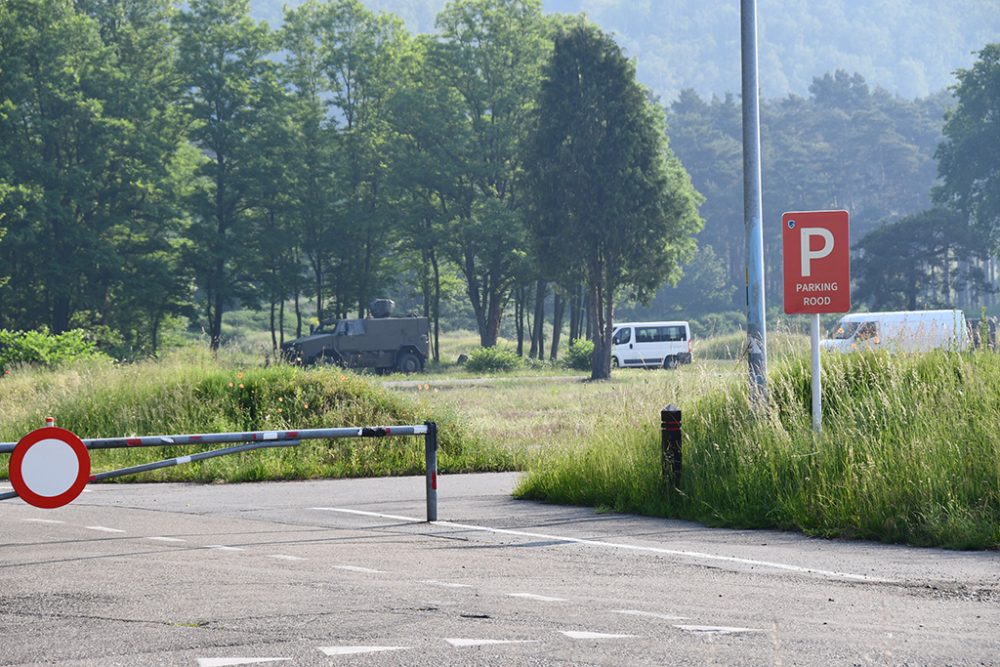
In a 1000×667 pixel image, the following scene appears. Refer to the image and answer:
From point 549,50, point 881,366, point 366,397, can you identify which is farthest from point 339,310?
point 881,366

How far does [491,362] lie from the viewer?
57250 mm

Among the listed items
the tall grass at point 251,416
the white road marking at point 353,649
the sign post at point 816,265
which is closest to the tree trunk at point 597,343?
the tall grass at point 251,416

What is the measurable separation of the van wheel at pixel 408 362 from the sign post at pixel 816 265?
42.2 metres

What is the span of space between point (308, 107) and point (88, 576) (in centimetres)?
6019

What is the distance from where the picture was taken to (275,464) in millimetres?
18297

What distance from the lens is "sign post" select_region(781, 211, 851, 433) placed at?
537 inches

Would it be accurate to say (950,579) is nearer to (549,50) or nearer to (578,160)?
(578,160)

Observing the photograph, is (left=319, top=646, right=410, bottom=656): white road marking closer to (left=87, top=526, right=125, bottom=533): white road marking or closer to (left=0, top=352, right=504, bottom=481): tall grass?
(left=87, top=526, right=125, bottom=533): white road marking

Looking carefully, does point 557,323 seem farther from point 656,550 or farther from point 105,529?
point 656,550

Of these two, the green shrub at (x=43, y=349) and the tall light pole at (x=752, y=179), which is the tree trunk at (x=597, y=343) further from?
the tall light pole at (x=752, y=179)

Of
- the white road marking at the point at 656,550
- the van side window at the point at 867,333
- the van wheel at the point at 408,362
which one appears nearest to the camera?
the white road marking at the point at 656,550

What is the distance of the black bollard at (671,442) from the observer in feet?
43.1

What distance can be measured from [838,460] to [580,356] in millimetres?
48026

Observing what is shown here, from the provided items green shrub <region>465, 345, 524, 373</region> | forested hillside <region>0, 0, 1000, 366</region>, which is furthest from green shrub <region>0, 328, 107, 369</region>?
green shrub <region>465, 345, 524, 373</region>
